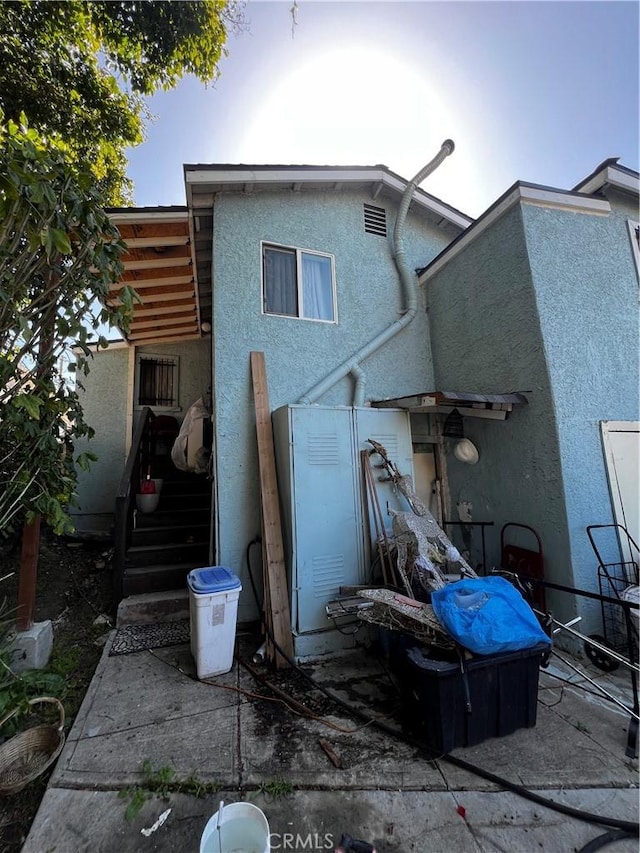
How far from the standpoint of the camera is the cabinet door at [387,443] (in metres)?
4.16

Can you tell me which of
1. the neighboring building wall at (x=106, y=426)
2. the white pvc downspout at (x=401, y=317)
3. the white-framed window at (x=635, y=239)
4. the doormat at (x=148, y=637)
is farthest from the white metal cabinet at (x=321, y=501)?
the neighboring building wall at (x=106, y=426)

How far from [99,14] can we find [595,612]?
11.3 m

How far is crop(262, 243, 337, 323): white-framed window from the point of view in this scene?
493 cm

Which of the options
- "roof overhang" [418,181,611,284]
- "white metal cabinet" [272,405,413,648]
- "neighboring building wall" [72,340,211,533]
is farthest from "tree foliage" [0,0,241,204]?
"white metal cabinet" [272,405,413,648]

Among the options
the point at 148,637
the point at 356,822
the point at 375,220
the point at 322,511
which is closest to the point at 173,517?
the point at 148,637

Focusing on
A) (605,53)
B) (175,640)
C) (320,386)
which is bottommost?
(175,640)

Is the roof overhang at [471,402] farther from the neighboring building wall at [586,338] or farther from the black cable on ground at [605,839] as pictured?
the black cable on ground at [605,839]

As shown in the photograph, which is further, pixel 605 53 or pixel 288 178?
pixel 288 178

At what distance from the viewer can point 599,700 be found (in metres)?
2.95

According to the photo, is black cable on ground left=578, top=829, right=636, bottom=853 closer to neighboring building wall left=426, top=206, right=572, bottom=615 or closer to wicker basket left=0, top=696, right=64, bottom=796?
neighboring building wall left=426, top=206, right=572, bottom=615

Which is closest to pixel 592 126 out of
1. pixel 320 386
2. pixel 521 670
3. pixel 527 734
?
pixel 320 386

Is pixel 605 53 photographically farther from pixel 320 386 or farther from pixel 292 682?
pixel 292 682

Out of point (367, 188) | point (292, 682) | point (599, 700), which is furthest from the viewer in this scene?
point (367, 188)

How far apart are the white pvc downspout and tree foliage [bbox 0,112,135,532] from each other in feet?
8.58
